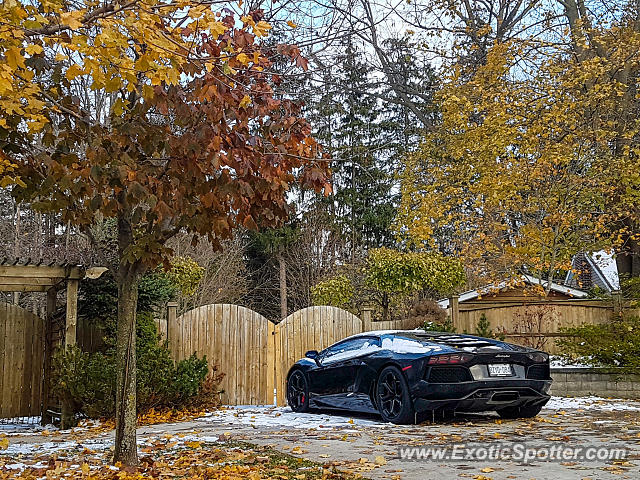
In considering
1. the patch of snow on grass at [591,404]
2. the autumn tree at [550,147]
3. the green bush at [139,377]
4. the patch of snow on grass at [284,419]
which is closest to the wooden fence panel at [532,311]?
the autumn tree at [550,147]

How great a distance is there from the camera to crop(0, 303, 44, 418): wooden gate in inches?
459

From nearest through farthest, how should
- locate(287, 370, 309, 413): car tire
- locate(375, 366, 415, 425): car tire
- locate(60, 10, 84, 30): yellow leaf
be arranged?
locate(60, 10, 84, 30): yellow leaf → locate(375, 366, 415, 425): car tire → locate(287, 370, 309, 413): car tire

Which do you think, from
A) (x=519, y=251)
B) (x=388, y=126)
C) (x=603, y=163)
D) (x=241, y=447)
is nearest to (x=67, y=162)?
(x=241, y=447)

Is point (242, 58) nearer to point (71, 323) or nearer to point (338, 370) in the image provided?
point (338, 370)

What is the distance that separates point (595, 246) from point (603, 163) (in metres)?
2.46

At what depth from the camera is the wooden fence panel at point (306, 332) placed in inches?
554

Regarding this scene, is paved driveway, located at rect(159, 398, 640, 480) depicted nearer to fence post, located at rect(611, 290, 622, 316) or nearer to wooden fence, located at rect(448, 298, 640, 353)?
fence post, located at rect(611, 290, 622, 316)

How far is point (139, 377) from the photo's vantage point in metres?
11.1

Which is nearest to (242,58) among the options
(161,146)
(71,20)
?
(161,146)

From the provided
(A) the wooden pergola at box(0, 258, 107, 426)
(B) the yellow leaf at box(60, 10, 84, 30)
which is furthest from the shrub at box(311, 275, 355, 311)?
(B) the yellow leaf at box(60, 10, 84, 30)

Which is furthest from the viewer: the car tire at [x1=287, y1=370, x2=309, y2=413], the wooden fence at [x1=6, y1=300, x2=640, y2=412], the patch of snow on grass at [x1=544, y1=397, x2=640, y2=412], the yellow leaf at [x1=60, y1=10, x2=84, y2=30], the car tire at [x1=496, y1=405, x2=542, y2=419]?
the wooden fence at [x1=6, y1=300, x2=640, y2=412]

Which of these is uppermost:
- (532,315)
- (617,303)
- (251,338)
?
(617,303)

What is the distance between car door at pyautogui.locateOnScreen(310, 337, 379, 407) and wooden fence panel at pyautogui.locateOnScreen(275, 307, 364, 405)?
2496 mm

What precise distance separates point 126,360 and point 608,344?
9.82 meters
